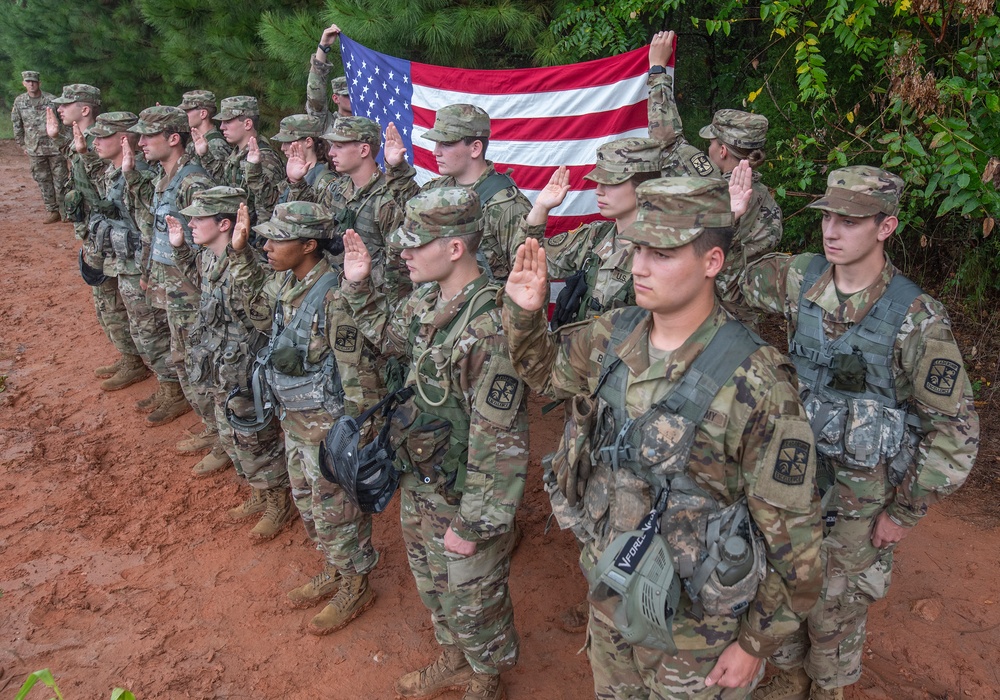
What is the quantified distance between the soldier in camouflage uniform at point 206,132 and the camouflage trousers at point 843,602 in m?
6.99

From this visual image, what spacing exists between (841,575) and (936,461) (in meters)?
0.64

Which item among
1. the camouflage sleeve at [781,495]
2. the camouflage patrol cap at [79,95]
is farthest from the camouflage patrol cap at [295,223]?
the camouflage patrol cap at [79,95]

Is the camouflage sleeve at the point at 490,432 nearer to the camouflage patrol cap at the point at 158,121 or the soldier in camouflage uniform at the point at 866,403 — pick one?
the soldier in camouflage uniform at the point at 866,403

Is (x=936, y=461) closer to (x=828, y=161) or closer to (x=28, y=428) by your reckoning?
(x=828, y=161)

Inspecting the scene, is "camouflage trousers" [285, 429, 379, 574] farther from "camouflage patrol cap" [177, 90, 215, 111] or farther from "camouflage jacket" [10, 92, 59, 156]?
"camouflage jacket" [10, 92, 59, 156]

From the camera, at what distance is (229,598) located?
4500mm

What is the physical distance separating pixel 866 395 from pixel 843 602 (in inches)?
36.7

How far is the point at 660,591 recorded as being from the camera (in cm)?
211

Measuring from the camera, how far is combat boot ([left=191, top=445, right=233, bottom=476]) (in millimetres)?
5882

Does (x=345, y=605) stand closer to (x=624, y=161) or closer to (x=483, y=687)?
(x=483, y=687)

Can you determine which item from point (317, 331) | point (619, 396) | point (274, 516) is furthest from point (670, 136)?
point (274, 516)

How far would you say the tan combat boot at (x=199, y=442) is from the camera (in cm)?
617

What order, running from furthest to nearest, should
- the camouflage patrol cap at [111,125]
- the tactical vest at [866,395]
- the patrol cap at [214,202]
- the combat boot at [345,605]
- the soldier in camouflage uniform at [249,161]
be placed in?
the soldier in camouflage uniform at [249,161], the camouflage patrol cap at [111,125], the patrol cap at [214,202], the combat boot at [345,605], the tactical vest at [866,395]

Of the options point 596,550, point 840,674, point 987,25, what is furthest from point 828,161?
point 596,550
